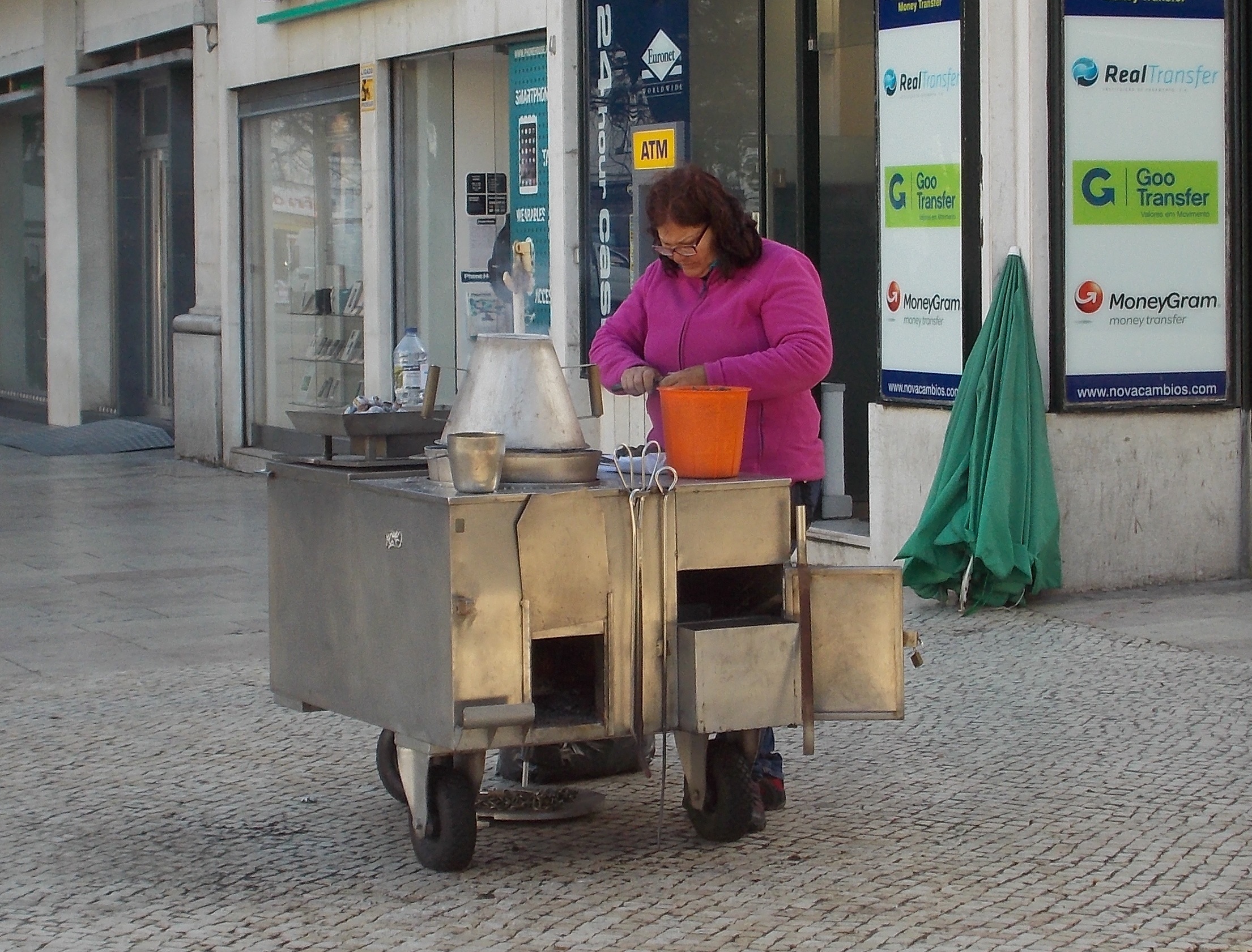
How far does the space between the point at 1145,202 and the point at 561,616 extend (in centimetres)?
455

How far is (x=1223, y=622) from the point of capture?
7.71 metres

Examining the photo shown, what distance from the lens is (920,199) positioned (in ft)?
28.0

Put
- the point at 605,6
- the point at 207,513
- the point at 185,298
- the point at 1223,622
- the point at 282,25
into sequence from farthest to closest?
the point at 185,298
the point at 282,25
the point at 207,513
the point at 605,6
the point at 1223,622

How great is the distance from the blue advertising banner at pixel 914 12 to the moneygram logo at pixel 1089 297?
124 centimetres

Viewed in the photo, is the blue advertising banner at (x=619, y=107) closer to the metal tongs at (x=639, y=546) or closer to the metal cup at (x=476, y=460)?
the metal tongs at (x=639, y=546)

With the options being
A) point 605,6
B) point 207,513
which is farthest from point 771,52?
point 207,513

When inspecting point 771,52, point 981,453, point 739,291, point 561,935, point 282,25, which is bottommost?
point 561,935

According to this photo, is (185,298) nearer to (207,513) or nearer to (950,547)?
(207,513)

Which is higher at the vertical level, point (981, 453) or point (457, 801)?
point (981, 453)

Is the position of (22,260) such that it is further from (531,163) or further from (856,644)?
(856,644)

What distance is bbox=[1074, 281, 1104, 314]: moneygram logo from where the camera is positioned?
8.18 metres

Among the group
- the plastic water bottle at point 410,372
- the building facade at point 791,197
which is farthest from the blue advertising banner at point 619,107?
the plastic water bottle at point 410,372

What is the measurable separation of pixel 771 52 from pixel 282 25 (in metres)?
5.56

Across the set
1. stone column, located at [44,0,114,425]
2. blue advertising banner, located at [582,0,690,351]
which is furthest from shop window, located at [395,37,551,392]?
stone column, located at [44,0,114,425]
